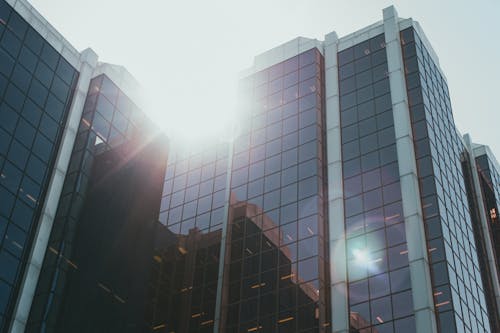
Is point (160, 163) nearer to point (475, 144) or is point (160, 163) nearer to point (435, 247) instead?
point (435, 247)

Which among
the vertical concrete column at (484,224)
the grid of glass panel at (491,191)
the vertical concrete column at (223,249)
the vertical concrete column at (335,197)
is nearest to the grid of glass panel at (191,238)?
the vertical concrete column at (223,249)

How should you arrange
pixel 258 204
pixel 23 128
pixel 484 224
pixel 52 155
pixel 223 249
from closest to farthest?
pixel 23 128
pixel 52 155
pixel 258 204
pixel 223 249
pixel 484 224

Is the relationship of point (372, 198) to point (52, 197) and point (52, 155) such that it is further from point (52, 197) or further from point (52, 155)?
point (52, 155)

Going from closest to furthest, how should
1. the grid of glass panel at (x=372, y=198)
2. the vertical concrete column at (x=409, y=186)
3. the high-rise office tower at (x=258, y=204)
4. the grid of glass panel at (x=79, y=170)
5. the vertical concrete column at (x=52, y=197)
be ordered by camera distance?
the vertical concrete column at (x=409, y=186) → the vertical concrete column at (x=52, y=197) → the grid of glass panel at (x=372, y=198) → the grid of glass panel at (x=79, y=170) → the high-rise office tower at (x=258, y=204)

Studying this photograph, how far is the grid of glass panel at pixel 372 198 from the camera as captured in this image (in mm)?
51656

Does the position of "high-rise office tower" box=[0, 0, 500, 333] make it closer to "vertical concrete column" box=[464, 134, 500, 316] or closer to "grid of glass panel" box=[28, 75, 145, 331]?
"grid of glass panel" box=[28, 75, 145, 331]

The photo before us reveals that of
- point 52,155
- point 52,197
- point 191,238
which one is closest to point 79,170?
point 52,155

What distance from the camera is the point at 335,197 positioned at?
60000mm

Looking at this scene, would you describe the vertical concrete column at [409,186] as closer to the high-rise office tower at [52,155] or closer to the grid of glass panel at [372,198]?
the grid of glass panel at [372,198]

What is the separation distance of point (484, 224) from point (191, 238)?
2979 cm

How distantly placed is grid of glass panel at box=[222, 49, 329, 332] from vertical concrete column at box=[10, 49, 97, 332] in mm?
15963

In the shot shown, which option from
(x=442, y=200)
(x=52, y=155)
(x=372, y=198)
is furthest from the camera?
(x=52, y=155)

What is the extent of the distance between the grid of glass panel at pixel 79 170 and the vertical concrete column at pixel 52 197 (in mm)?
437

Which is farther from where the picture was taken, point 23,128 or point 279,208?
point 279,208
